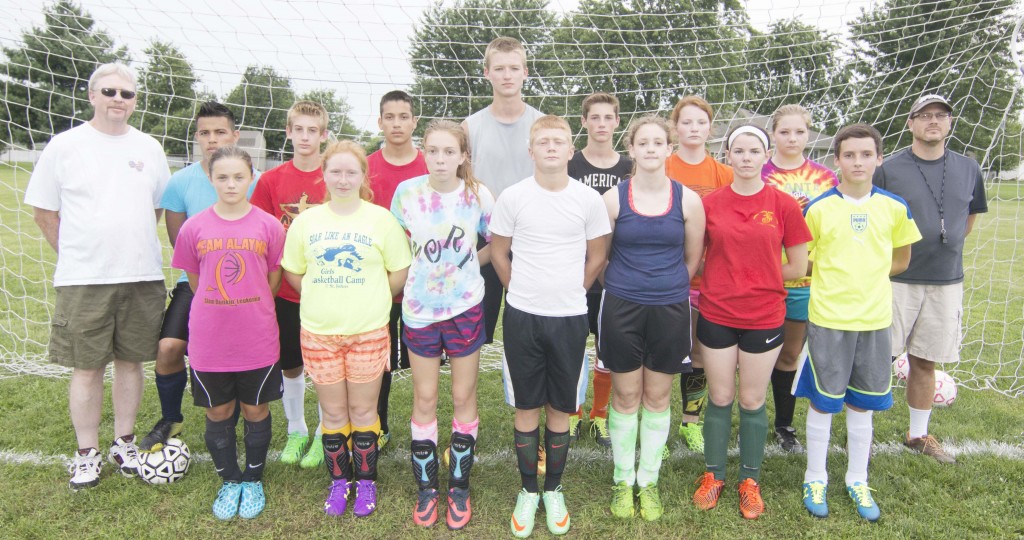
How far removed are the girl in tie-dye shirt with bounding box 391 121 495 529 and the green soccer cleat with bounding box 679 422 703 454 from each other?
4.70ft

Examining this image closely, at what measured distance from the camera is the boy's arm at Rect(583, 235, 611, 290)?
100 inches

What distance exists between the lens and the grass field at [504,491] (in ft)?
8.41

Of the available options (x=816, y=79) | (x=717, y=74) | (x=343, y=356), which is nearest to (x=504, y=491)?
(x=343, y=356)

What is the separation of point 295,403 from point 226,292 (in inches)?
39.0

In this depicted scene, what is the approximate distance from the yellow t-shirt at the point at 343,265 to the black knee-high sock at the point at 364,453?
1.80ft

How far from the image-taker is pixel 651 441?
8.80 feet

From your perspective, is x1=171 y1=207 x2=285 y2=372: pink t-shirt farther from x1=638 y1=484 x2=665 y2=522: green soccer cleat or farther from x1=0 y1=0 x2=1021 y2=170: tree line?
x1=0 y1=0 x2=1021 y2=170: tree line

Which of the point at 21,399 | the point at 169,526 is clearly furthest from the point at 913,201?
the point at 21,399

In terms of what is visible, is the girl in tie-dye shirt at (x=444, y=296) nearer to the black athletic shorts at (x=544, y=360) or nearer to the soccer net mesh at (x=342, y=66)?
the black athletic shorts at (x=544, y=360)

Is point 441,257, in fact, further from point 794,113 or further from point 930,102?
point 930,102

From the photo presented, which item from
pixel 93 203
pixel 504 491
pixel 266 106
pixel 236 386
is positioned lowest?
pixel 504 491

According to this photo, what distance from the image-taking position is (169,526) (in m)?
2.57

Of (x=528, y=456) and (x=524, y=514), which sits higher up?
(x=528, y=456)

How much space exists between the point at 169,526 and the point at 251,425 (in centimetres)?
53
